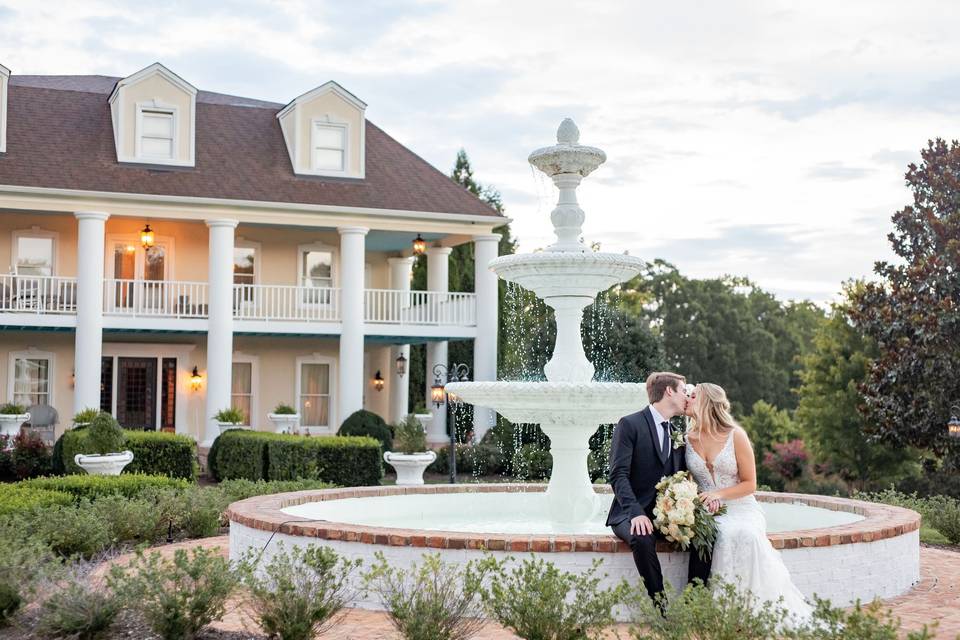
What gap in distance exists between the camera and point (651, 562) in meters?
7.20

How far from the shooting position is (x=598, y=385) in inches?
357

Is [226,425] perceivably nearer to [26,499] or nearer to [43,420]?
Answer: [43,420]

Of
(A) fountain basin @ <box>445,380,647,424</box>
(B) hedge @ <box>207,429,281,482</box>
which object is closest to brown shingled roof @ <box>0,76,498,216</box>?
(B) hedge @ <box>207,429,281,482</box>

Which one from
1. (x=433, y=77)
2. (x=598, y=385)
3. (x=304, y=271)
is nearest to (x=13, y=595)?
(x=598, y=385)

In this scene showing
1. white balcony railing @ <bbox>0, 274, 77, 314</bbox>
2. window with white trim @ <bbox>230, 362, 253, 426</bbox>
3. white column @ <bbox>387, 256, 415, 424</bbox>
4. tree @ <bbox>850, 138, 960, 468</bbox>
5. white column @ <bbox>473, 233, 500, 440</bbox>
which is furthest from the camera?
white column @ <bbox>387, 256, 415, 424</bbox>

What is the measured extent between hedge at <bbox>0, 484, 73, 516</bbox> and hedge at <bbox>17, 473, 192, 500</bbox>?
1.09 feet

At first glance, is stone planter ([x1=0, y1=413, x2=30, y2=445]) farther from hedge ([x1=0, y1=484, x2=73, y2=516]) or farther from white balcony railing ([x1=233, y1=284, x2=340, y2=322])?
hedge ([x1=0, y1=484, x2=73, y2=516])

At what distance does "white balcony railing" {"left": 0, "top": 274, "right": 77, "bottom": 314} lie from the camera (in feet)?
78.5

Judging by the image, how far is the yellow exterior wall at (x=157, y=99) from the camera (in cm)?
2555

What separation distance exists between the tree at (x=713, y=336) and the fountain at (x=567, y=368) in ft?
140

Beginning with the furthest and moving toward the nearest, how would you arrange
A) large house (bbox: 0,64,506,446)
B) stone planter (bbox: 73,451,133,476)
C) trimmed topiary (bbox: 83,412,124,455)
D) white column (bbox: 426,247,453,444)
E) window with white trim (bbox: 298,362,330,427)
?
window with white trim (bbox: 298,362,330,427) → white column (bbox: 426,247,453,444) → large house (bbox: 0,64,506,446) → trimmed topiary (bbox: 83,412,124,455) → stone planter (bbox: 73,451,133,476)

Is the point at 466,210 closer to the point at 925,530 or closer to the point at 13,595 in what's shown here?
the point at 925,530

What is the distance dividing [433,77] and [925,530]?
1401 cm

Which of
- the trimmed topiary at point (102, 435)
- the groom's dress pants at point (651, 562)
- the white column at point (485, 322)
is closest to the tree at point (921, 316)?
the white column at point (485, 322)
